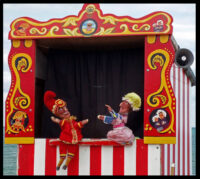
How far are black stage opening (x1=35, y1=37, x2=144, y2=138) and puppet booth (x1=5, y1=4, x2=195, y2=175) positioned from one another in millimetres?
14

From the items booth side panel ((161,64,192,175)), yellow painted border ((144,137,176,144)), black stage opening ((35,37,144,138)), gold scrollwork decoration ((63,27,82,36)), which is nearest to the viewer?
yellow painted border ((144,137,176,144))

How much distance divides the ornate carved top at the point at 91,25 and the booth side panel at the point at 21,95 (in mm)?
175

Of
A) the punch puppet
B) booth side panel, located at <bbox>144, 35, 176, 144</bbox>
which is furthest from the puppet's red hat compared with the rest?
booth side panel, located at <bbox>144, 35, 176, 144</bbox>

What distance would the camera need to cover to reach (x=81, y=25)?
610 centimetres

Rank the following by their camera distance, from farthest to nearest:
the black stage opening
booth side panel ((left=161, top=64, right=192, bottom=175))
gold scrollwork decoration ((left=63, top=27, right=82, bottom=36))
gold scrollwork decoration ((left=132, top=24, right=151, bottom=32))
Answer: the black stage opening
booth side panel ((left=161, top=64, right=192, bottom=175))
gold scrollwork decoration ((left=63, top=27, right=82, bottom=36))
gold scrollwork decoration ((left=132, top=24, right=151, bottom=32))

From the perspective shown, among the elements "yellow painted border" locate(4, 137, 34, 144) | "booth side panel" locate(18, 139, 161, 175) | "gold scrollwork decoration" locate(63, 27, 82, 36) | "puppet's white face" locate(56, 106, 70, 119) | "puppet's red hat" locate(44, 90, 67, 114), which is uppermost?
"gold scrollwork decoration" locate(63, 27, 82, 36)

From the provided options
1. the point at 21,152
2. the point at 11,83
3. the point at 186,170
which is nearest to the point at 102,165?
the point at 21,152

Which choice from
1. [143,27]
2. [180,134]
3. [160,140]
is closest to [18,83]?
[143,27]

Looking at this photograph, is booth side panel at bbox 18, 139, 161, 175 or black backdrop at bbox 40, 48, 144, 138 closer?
booth side panel at bbox 18, 139, 161, 175

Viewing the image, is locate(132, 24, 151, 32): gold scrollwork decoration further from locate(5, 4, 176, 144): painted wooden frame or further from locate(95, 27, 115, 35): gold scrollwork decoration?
locate(95, 27, 115, 35): gold scrollwork decoration

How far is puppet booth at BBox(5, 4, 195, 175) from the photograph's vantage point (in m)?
5.93

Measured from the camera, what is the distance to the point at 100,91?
6.89 meters

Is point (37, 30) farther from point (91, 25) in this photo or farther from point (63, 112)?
point (63, 112)

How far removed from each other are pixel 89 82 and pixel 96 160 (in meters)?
1.33
